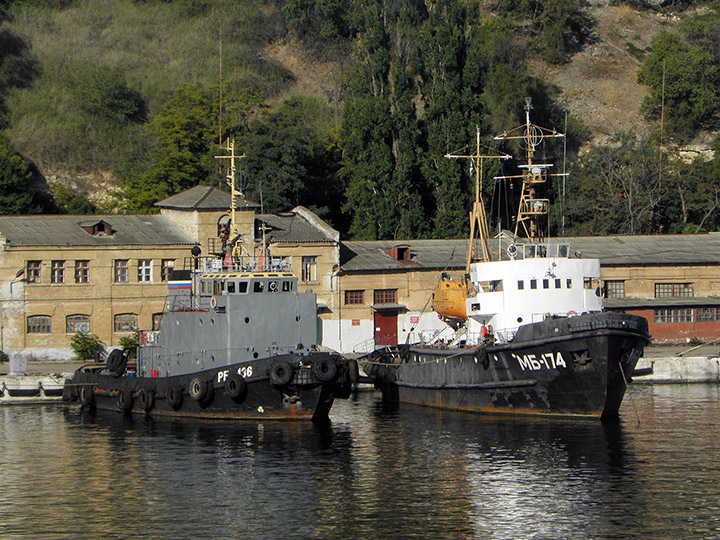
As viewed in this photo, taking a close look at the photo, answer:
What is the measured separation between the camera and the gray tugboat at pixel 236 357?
3425cm

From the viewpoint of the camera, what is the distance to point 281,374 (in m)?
33.5

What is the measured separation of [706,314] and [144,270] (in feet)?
99.8

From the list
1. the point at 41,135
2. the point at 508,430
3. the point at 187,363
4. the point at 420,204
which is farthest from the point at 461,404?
the point at 41,135

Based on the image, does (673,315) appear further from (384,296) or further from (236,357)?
(236,357)

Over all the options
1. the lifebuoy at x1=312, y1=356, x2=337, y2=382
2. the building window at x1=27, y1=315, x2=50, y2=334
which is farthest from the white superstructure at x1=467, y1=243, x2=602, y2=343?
the building window at x1=27, y1=315, x2=50, y2=334

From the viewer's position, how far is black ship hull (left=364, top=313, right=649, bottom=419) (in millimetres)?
33469

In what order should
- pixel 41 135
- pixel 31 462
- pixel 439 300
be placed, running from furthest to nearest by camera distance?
pixel 41 135
pixel 439 300
pixel 31 462

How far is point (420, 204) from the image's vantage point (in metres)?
65.4

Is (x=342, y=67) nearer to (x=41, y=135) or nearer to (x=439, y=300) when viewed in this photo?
(x=41, y=135)

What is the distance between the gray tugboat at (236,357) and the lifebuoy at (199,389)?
4 centimetres

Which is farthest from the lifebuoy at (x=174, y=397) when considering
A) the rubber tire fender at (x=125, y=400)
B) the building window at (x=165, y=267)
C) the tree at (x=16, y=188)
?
the tree at (x=16, y=188)

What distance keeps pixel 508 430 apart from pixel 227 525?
535 inches

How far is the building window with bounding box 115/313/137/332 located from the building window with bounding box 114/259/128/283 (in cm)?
182

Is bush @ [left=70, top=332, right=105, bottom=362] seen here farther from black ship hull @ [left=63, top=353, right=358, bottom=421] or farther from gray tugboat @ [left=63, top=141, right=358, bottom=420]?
black ship hull @ [left=63, top=353, right=358, bottom=421]
